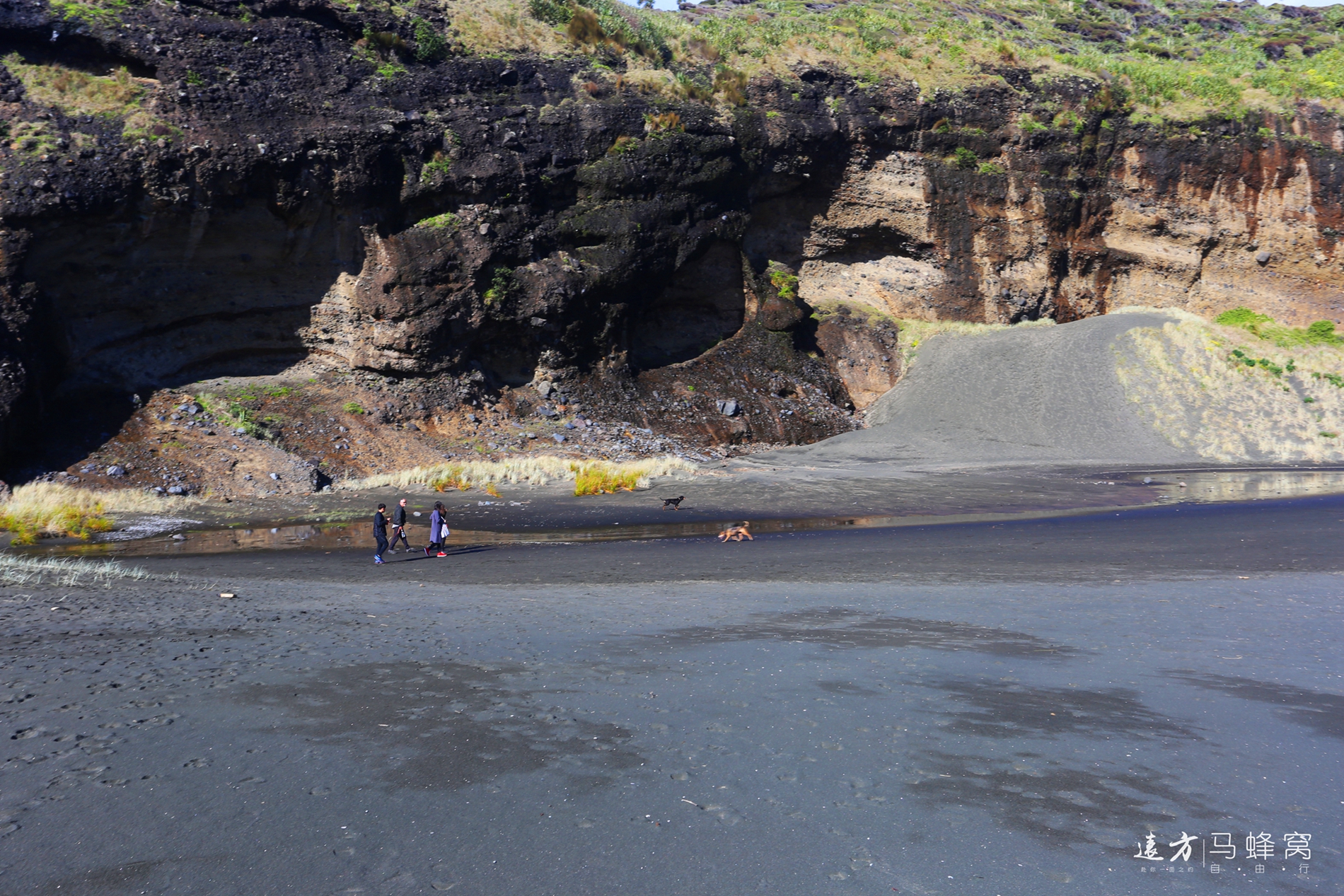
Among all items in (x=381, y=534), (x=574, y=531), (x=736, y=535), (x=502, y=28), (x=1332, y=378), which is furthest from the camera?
(x=1332, y=378)

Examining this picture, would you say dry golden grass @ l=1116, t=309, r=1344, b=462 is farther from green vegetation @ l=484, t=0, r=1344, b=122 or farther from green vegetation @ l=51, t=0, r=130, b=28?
green vegetation @ l=51, t=0, r=130, b=28

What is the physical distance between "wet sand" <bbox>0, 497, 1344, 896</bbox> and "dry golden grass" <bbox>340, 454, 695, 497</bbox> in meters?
12.3

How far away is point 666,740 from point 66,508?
1767 centimetres

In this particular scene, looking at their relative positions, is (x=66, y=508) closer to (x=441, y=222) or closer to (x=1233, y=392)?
(x=441, y=222)

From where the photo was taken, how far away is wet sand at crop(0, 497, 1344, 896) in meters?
4.42

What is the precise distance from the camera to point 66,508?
18406 millimetres

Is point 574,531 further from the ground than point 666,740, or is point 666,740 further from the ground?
point 666,740

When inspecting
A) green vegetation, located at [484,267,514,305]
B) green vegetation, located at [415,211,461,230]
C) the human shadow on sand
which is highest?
green vegetation, located at [415,211,461,230]

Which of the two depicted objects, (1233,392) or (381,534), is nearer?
(381,534)

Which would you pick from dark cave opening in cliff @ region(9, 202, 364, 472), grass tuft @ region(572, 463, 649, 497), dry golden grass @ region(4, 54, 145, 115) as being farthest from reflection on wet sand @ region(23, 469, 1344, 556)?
dry golden grass @ region(4, 54, 145, 115)

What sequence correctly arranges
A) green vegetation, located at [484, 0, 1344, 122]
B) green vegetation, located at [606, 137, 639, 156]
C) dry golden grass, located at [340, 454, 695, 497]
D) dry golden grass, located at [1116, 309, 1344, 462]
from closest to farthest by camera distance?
dry golden grass, located at [340, 454, 695, 497], green vegetation, located at [606, 137, 639, 156], dry golden grass, located at [1116, 309, 1344, 462], green vegetation, located at [484, 0, 1344, 122]

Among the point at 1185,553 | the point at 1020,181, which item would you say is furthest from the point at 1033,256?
the point at 1185,553

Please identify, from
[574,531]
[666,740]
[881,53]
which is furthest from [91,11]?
[881,53]

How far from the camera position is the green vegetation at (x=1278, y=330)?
36250 mm
